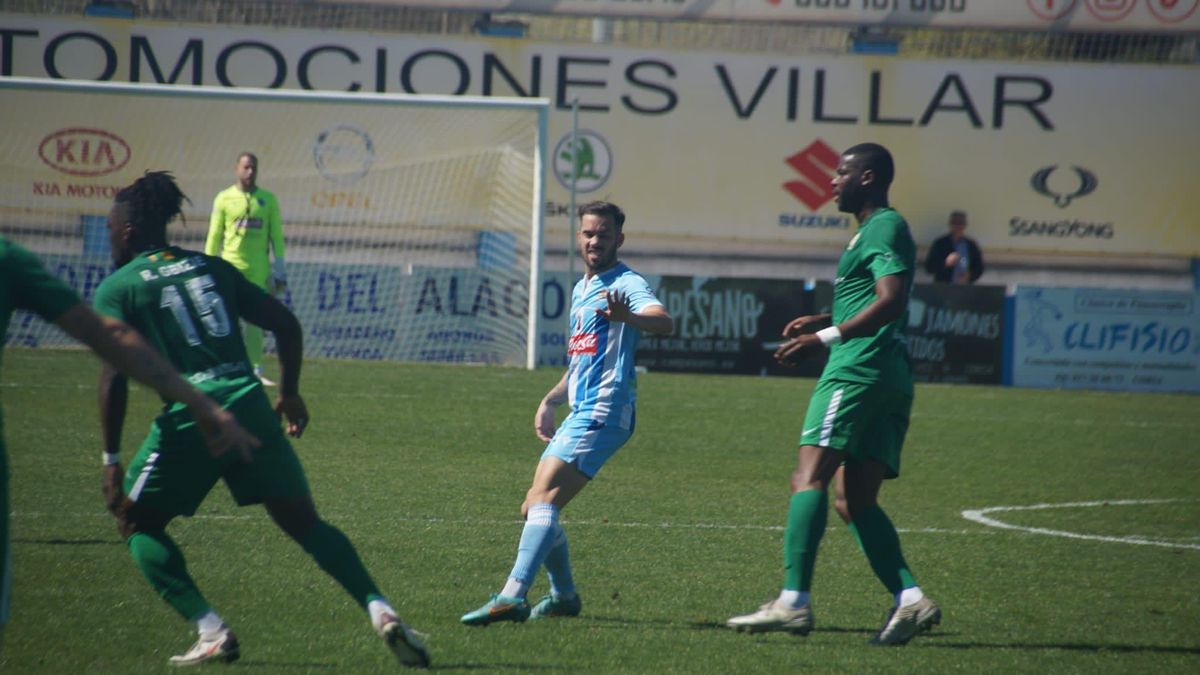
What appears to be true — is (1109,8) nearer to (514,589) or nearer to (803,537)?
(803,537)

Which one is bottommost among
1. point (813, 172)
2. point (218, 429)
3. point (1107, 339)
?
point (1107, 339)

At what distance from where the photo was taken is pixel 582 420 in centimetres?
618

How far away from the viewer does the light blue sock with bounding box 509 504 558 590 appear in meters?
5.98

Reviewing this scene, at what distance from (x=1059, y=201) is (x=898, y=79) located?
3.83 m

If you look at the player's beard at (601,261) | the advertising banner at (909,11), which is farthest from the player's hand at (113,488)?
the advertising banner at (909,11)

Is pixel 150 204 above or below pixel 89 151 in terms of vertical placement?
below

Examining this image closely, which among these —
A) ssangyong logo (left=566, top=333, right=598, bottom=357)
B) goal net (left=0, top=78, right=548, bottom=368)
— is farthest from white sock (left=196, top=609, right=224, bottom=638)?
goal net (left=0, top=78, right=548, bottom=368)

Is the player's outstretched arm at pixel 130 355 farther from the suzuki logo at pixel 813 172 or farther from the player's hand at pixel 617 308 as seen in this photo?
the suzuki logo at pixel 813 172

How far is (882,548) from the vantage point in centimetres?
610

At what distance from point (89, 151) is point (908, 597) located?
712 inches

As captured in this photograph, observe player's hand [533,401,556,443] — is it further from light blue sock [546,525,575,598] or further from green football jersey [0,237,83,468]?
green football jersey [0,237,83,468]

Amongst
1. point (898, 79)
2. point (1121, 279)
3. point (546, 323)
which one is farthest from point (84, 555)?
point (1121, 279)

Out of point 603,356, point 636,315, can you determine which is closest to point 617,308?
point 636,315

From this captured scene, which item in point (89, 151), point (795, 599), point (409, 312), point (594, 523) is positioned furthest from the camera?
point (89, 151)
